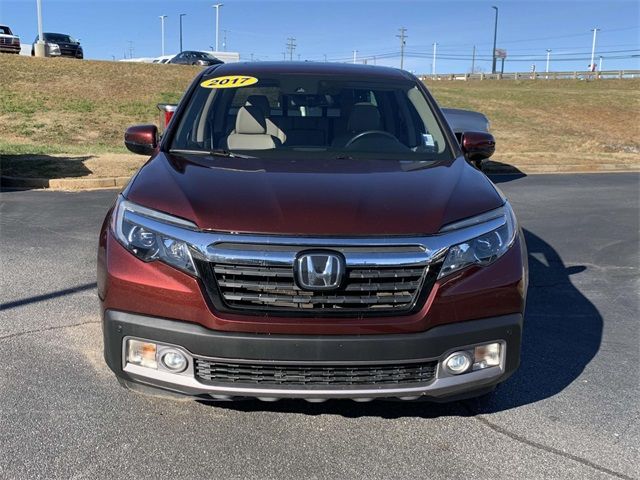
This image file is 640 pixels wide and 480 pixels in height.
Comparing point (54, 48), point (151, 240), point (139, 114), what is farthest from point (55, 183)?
point (54, 48)

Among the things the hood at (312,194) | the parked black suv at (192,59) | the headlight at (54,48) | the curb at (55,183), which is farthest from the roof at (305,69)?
the parked black suv at (192,59)

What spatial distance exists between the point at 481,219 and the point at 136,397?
1.99m

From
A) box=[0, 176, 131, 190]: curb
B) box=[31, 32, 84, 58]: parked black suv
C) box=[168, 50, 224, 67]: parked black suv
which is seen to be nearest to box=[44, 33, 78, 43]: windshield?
box=[31, 32, 84, 58]: parked black suv

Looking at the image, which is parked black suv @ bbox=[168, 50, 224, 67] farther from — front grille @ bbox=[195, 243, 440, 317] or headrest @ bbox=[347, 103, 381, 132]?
front grille @ bbox=[195, 243, 440, 317]

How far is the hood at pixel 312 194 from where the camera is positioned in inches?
102

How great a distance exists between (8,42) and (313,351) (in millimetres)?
34770

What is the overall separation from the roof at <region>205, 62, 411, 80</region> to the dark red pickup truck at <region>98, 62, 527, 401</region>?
5.43ft

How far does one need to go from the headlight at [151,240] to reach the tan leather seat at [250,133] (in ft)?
3.49

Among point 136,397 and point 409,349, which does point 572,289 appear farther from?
point 136,397

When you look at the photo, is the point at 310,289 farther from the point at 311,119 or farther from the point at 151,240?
the point at 311,119

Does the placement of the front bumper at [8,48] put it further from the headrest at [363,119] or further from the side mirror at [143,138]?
the headrest at [363,119]

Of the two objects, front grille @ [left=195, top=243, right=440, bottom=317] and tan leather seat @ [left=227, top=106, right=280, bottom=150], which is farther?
tan leather seat @ [left=227, top=106, right=280, bottom=150]

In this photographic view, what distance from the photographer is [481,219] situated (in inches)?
109

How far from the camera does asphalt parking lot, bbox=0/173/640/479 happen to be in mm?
2744
